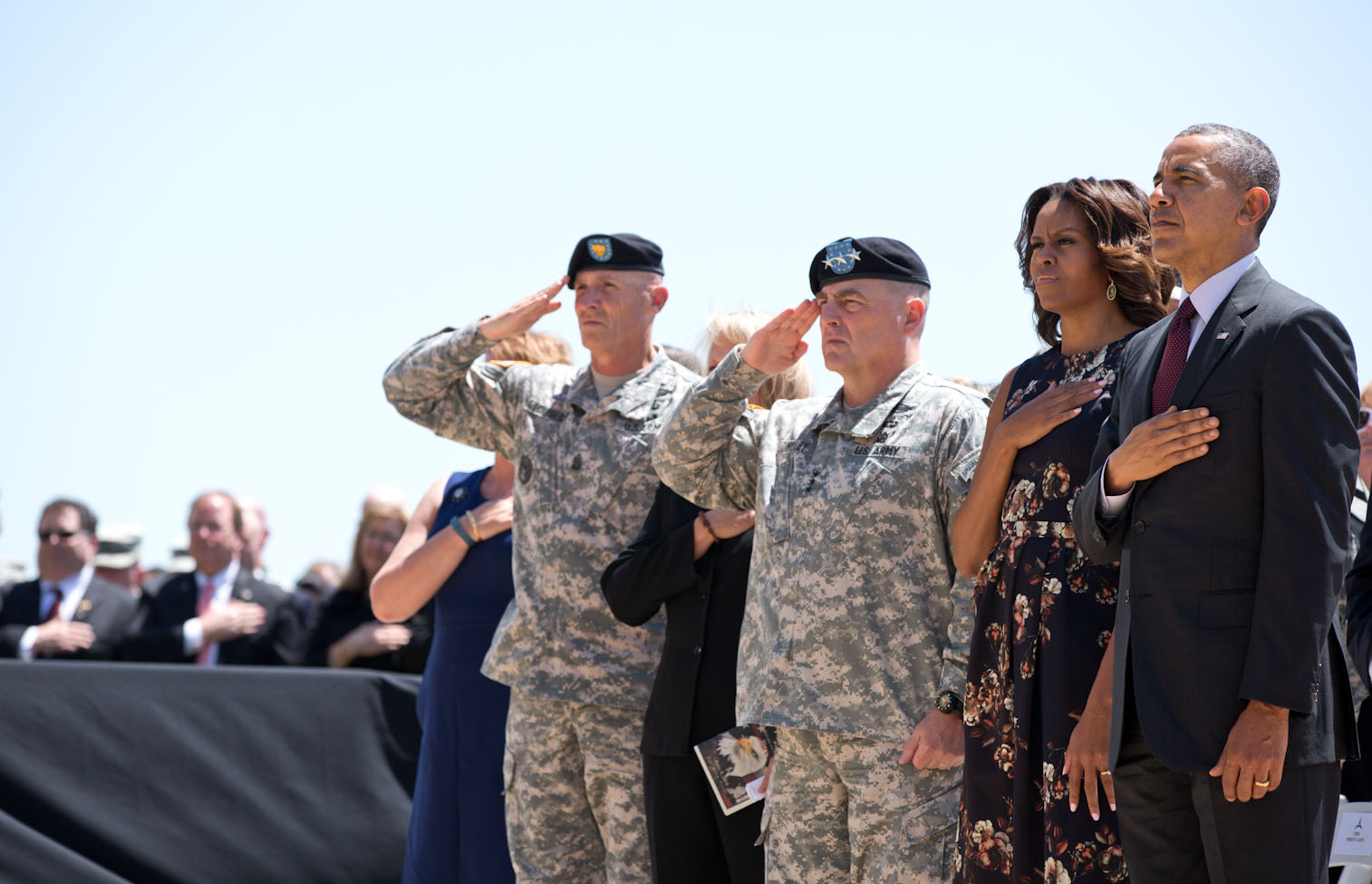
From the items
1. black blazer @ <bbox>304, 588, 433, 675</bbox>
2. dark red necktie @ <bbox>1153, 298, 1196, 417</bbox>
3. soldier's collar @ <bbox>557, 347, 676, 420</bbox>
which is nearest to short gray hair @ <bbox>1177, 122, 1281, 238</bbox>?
dark red necktie @ <bbox>1153, 298, 1196, 417</bbox>

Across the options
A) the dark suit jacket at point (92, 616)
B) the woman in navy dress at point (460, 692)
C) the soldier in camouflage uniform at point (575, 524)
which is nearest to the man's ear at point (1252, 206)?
the soldier in camouflage uniform at point (575, 524)

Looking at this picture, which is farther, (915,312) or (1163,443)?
(915,312)

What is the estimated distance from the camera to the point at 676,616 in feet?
13.4

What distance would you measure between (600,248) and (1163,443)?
253 cm

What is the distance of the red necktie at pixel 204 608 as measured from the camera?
682 centimetres

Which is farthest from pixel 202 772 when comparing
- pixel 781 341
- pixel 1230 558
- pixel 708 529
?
pixel 1230 558

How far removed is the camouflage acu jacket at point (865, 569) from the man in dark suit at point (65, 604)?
14.0 ft

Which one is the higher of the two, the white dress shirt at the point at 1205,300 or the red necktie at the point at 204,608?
the white dress shirt at the point at 1205,300

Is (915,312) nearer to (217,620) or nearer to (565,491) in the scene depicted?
(565,491)

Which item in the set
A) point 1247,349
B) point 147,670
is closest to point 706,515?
point 1247,349

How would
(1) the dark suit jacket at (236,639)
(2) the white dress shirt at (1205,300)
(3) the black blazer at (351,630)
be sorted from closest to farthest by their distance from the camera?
(2) the white dress shirt at (1205,300) < (3) the black blazer at (351,630) < (1) the dark suit jacket at (236,639)

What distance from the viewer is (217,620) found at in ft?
22.4

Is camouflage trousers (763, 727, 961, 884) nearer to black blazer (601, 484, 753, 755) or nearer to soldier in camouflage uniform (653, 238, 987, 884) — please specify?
soldier in camouflage uniform (653, 238, 987, 884)

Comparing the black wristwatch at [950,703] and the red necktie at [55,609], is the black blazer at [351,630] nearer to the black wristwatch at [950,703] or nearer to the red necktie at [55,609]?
the red necktie at [55,609]
